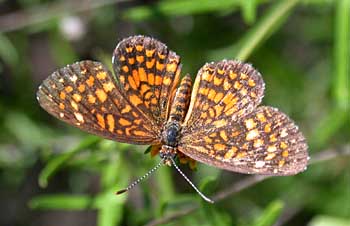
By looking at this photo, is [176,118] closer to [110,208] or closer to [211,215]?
[211,215]

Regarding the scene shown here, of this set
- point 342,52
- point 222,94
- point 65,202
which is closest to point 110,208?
point 65,202

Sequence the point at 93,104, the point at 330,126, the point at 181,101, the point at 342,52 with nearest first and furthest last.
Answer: the point at 93,104, the point at 181,101, the point at 342,52, the point at 330,126

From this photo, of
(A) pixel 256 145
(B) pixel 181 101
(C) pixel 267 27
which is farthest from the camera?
(C) pixel 267 27

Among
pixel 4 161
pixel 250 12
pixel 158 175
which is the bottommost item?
pixel 4 161

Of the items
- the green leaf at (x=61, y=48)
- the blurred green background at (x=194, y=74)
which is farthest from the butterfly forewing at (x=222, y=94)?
the green leaf at (x=61, y=48)

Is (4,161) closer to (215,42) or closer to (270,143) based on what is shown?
(215,42)

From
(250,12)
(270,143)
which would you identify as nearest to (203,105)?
(270,143)
